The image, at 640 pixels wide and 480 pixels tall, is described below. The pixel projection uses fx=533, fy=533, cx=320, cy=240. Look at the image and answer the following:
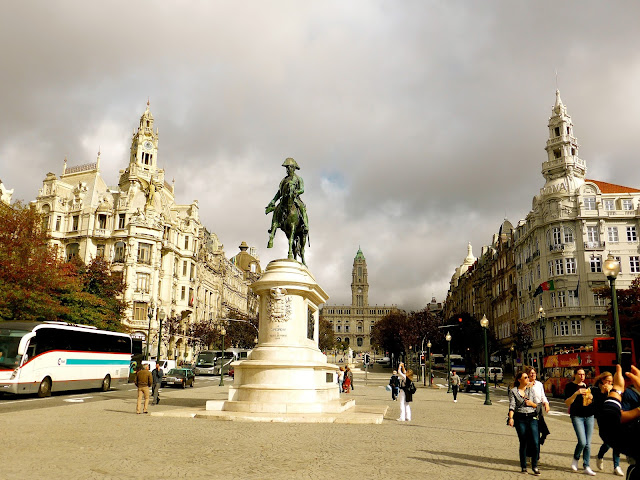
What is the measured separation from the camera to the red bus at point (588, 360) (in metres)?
30.6

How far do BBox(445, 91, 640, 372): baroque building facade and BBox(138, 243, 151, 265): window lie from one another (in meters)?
45.2

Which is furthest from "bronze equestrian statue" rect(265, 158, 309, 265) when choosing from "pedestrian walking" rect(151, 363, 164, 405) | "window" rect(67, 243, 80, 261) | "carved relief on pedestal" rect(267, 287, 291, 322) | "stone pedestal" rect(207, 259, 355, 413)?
"window" rect(67, 243, 80, 261)

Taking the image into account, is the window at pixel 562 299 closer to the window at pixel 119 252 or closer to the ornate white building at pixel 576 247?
the ornate white building at pixel 576 247

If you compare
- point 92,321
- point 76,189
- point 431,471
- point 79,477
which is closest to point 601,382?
point 431,471

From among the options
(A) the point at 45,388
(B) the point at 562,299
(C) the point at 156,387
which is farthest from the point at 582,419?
(B) the point at 562,299

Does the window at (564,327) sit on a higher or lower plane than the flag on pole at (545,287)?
lower

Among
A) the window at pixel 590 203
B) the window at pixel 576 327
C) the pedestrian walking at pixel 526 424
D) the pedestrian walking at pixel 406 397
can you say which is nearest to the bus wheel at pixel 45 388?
the pedestrian walking at pixel 406 397

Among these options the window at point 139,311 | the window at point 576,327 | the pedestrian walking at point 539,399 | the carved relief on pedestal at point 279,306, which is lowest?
the pedestrian walking at point 539,399

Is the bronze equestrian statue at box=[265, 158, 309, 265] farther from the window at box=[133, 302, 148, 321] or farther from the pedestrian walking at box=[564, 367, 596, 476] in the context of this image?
the window at box=[133, 302, 148, 321]

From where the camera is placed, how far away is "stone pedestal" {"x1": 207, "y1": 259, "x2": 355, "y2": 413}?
16781 millimetres

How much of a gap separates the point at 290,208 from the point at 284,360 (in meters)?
5.94

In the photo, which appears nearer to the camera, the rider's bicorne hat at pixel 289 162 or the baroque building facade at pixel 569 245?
the rider's bicorne hat at pixel 289 162

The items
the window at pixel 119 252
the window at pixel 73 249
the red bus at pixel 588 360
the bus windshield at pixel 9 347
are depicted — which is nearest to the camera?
the bus windshield at pixel 9 347

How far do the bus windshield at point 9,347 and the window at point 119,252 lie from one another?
145 feet
